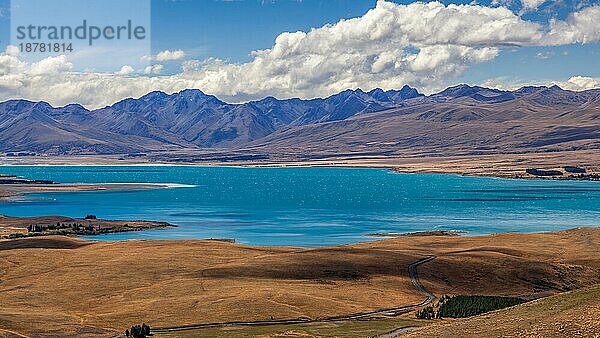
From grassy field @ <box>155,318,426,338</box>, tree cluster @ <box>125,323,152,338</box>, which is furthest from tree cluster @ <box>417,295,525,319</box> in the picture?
tree cluster @ <box>125,323,152,338</box>

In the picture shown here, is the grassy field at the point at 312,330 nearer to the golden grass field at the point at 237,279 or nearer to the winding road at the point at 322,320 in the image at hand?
the winding road at the point at 322,320

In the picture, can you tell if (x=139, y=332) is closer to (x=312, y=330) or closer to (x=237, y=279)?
(x=312, y=330)

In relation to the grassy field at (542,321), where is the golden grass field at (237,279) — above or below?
below

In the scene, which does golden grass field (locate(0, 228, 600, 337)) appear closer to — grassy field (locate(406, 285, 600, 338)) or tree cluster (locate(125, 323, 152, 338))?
tree cluster (locate(125, 323, 152, 338))

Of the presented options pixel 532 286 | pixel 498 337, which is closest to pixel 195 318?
pixel 498 337

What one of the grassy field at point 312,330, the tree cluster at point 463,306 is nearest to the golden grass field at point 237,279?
the grassy field at point 312,330

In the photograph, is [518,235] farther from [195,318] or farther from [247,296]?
[195,318]

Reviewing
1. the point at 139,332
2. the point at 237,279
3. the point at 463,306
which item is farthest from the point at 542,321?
the point at 237,279
